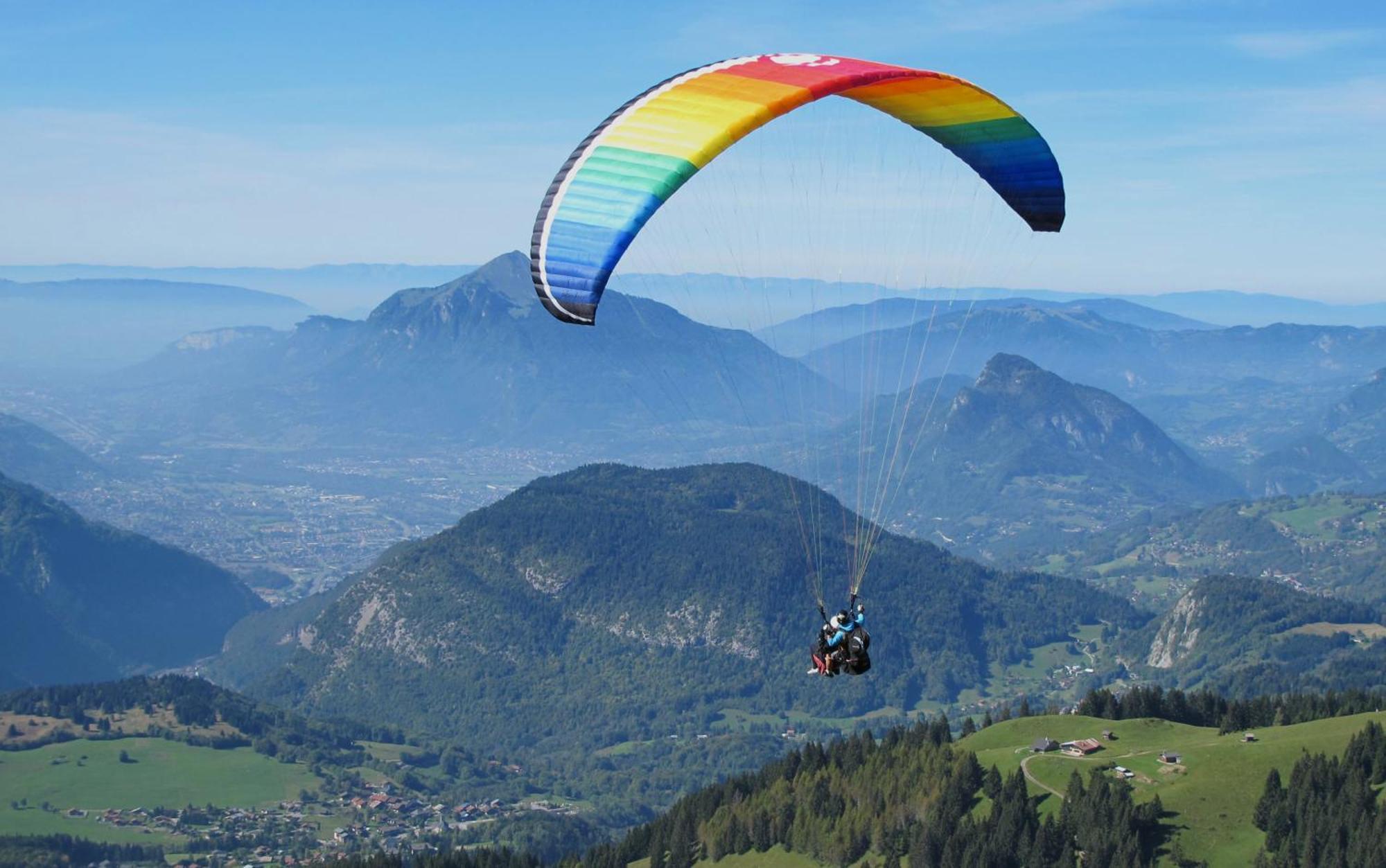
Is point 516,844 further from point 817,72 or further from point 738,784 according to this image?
point 817,72

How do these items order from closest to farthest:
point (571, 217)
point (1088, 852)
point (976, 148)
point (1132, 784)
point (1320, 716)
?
point (571, 217) → point (976, 148) → point (1088, 852) → point (1132, 784) → point (1320, 716)

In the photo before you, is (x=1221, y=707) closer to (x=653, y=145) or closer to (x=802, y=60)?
(x=802, y=60)

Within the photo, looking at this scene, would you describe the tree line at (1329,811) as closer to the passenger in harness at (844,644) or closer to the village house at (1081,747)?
the village house at (1081,747)

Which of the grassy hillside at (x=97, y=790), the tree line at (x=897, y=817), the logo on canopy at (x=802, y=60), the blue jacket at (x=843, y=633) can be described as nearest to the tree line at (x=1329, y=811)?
the tree line at (x=897, y=817)

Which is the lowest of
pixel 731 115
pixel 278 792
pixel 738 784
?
pixel 278 792

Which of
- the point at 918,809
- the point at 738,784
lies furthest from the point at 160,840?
the point at 918,809

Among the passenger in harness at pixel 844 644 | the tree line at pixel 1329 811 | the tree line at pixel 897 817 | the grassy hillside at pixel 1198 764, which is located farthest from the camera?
the grassy hillside at pixel 1198 764
